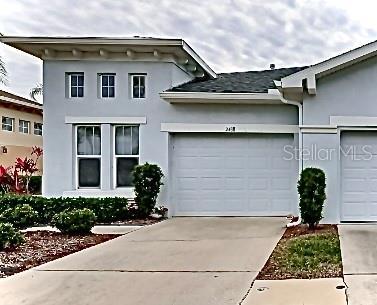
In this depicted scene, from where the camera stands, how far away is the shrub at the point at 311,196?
10047mm

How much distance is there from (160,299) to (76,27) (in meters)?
15.9

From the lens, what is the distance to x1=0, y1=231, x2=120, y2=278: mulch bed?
7.38 meters

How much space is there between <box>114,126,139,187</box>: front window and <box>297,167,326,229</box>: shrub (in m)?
5.13

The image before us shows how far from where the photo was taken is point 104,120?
13.3 metres

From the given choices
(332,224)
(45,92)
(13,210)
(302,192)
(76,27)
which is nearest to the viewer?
(302,192)

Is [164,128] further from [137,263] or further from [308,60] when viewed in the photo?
[308,60]

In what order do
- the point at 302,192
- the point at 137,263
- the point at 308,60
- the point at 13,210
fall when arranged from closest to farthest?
the point at 137,263 < the point at 302,192 < the point at 13,210 < the point at 308,60

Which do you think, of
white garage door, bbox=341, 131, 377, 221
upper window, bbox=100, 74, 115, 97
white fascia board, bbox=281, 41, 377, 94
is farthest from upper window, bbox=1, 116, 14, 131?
white garage door, bbox=341, 131, 377, 221

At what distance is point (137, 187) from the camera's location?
493 inches

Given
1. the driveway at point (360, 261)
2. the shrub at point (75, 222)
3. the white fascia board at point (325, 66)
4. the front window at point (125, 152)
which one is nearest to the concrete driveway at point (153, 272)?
the shrub at point (75, 222)

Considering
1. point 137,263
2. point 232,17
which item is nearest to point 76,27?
point 232,17

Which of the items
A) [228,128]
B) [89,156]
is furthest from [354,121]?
[89,156]

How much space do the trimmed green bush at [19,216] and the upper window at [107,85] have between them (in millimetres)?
3912

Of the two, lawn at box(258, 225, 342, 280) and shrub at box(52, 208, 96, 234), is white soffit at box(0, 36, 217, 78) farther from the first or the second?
lawn at box(258, 225, 342, 280)
